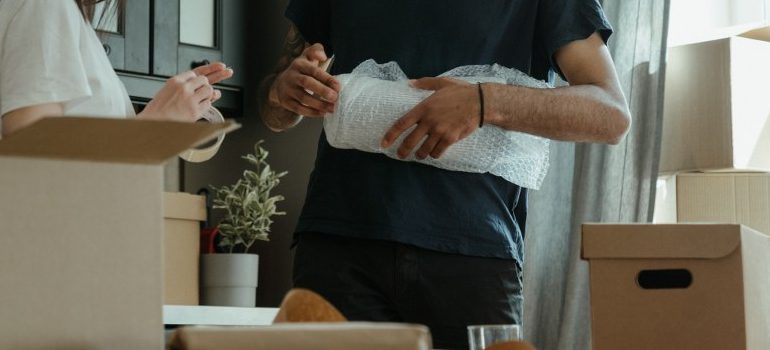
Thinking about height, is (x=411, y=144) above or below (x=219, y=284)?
above

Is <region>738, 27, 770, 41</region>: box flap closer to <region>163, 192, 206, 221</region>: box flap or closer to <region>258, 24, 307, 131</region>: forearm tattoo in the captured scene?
<region>258, 24, 307, 131</region>: forearm tattoo

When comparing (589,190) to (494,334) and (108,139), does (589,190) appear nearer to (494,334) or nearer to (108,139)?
(494,334)

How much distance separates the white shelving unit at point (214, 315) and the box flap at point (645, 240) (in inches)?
52.8

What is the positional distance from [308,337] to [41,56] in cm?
69

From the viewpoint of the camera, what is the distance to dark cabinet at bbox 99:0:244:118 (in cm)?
282

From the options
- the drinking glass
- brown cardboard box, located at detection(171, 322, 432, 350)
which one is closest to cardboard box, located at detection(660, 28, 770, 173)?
the drinking glass

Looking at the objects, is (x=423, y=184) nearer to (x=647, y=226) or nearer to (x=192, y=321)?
(x=647, y=226)

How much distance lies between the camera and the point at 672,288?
3.89ft

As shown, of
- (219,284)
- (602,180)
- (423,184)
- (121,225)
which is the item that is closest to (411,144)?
(423,184)

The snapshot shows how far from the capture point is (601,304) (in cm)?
119

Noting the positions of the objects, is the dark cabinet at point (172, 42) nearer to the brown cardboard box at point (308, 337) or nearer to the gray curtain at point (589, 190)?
the gray curtain at point (589, 190)

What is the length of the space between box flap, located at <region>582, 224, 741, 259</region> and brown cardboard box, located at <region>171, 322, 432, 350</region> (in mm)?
515

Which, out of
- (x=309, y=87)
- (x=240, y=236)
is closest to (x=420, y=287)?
(x=309, y=87)

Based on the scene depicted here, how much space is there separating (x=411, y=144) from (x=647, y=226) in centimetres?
32
